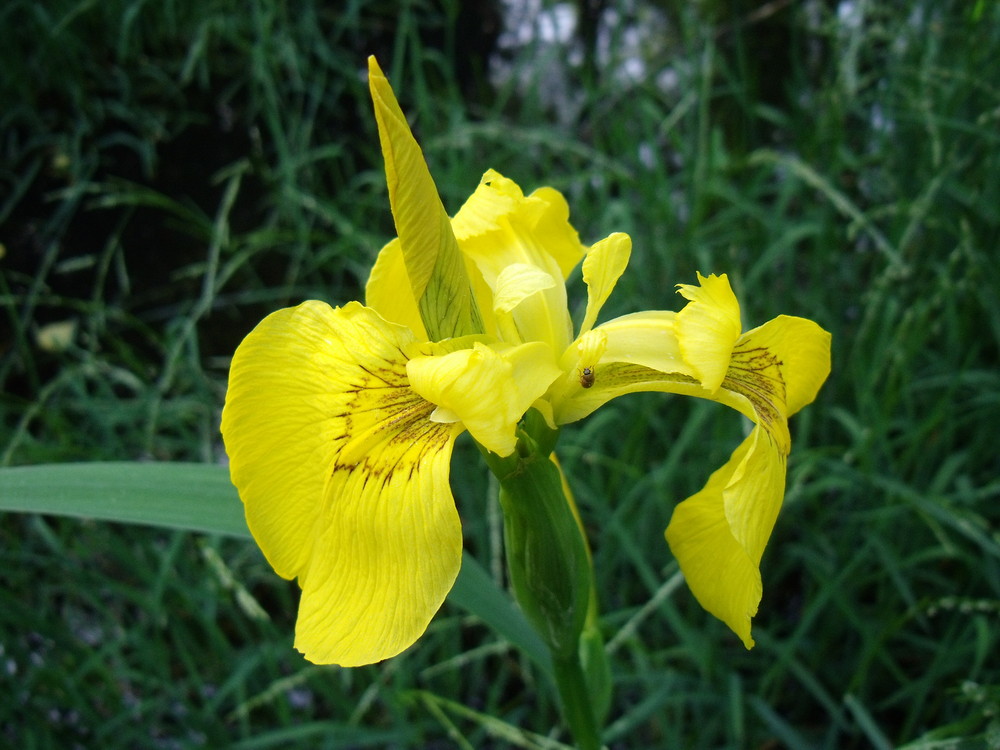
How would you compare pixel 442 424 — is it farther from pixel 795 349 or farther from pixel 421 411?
pixel 795 349

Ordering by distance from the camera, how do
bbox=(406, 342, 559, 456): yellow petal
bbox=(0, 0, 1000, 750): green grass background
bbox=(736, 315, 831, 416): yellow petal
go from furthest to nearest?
bbox=(0, 0, 1000, 750): green grass background
bbox=(736, 315, 831, 416): yellow petal
bbox=(406, 342, 559, 456): yellow petal

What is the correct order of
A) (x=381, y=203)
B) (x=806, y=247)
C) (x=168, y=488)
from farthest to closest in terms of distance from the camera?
1. (x=806, y=247)
2. (x=381, y=203)
3. (x=168, y=488)

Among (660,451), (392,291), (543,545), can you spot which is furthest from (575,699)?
(660,451)

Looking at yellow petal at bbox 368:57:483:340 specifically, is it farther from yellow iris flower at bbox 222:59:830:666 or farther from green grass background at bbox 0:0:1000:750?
green grass background at bbox 0:0:1000:750

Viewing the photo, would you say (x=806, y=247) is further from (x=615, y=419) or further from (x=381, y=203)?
(x=381, y=203)

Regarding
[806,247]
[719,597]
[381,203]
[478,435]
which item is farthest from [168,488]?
[806,247]

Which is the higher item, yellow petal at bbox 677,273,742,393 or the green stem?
yellow petal at bbox 677,273,742,393

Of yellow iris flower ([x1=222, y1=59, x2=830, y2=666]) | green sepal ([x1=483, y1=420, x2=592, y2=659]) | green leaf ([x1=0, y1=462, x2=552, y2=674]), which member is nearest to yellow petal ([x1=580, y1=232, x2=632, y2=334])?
yellow iris flower ([x1=222, y1=59, x2=830, y2=666])
